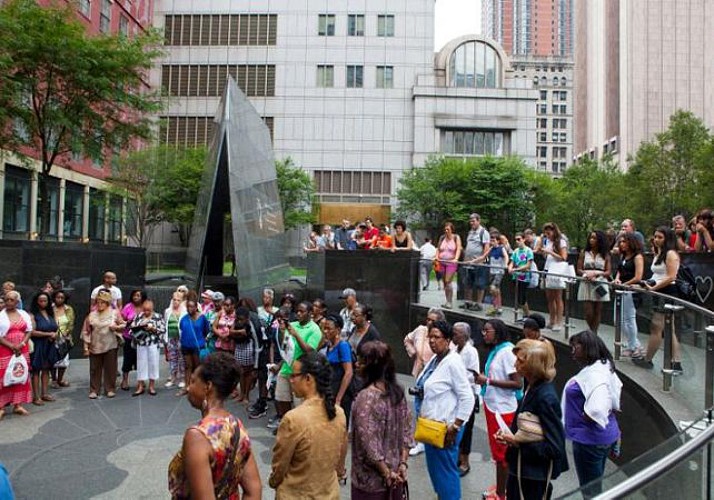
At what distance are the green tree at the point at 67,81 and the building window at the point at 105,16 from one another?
16.4 metres

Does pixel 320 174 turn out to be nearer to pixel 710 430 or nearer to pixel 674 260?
pixel 674 260

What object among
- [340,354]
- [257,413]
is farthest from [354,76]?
[340,354]

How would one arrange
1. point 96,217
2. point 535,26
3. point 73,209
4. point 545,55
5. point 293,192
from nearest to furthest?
point 73,209
point 96,217
point 293,192
point 545,55
point 535,26

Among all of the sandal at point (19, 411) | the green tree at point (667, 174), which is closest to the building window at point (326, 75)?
the green tree at point (667, 174)

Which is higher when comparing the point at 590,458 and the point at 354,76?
the point at 354,76

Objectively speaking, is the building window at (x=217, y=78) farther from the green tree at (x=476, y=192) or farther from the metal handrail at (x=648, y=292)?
the metal handrail at (x=648, y=292)

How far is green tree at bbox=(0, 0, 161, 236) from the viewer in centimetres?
1722

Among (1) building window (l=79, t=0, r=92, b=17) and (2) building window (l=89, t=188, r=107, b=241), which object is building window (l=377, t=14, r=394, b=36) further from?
(2) building window (l=89, t=188, r=107, b=241)

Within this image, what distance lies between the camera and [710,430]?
94.3 inches

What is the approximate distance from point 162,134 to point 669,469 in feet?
155

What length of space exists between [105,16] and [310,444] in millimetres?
37965

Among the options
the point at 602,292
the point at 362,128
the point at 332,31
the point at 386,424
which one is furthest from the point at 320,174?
the point at 386,424

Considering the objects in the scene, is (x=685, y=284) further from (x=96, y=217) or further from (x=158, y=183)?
(x=96, y=217)

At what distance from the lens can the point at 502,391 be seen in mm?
5441
